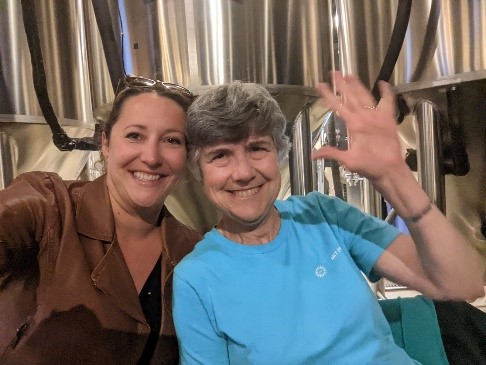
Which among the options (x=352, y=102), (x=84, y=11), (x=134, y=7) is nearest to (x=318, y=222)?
(x=352, y=102)

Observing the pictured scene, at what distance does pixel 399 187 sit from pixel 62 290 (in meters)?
0.57

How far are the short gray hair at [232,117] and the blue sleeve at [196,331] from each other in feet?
0.75

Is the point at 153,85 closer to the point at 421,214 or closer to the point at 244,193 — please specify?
the point at 244,193

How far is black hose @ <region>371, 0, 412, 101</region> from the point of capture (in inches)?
40.2

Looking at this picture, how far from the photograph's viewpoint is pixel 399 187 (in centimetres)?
68

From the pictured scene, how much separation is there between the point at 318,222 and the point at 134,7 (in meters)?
0.63

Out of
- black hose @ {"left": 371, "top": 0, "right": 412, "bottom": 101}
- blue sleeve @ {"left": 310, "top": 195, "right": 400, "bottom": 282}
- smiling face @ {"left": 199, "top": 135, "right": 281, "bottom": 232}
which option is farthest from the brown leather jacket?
black hose @ {"left": 371, "top": 0, "right": 412, "bottom": 101}

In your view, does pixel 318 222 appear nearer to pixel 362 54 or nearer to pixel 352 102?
pixel 352 102

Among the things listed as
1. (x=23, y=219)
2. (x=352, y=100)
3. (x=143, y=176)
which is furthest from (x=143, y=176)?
(x=352, y=100)

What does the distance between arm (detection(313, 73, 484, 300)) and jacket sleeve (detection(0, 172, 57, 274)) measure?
481 mm

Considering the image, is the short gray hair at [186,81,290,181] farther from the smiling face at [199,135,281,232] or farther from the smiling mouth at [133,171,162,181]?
the smiling mouth at [133,171,162,181]

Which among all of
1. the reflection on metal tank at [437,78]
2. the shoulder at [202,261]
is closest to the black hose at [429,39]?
the reflection on metal tank at [437,78]

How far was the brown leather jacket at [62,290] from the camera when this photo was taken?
2.65 feet

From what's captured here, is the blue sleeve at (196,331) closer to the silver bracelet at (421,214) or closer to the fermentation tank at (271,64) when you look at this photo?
the silver bracelet at (421,214)
